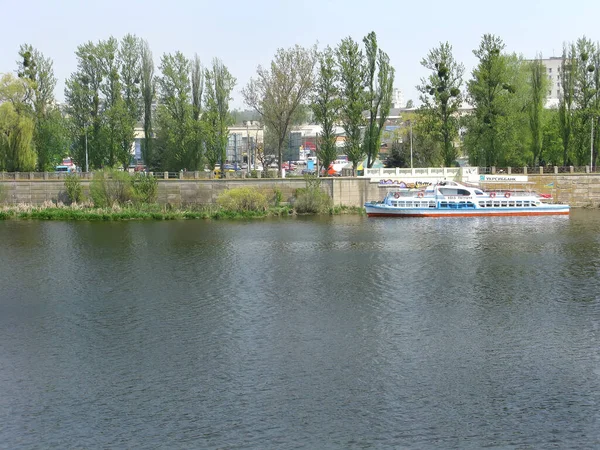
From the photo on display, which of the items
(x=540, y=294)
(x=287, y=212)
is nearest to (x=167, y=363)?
(x=540, y=294)

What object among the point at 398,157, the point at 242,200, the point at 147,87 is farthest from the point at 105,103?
the point at 398,157

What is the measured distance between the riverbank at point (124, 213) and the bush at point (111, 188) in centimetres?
130

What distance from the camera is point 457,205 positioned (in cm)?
7056

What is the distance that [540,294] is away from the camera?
35.2m

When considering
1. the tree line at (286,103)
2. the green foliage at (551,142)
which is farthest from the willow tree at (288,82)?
the green foliage at (551,142)

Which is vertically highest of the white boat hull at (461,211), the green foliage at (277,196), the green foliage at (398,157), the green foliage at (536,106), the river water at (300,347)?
the green foliage at (536,106)

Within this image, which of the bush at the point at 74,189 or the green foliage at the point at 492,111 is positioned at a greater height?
the green foliage at the point at 492,111

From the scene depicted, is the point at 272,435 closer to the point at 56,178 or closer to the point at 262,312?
the point at 262,312

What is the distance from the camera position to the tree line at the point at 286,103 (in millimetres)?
77250

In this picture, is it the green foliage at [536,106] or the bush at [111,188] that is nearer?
the bush at [111,188]

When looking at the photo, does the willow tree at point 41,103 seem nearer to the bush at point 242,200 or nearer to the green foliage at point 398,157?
the bush at point 242,200

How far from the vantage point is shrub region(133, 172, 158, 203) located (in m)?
71.9

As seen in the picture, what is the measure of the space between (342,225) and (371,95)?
806 inches

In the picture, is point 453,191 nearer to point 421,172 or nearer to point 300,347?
point 421,172
